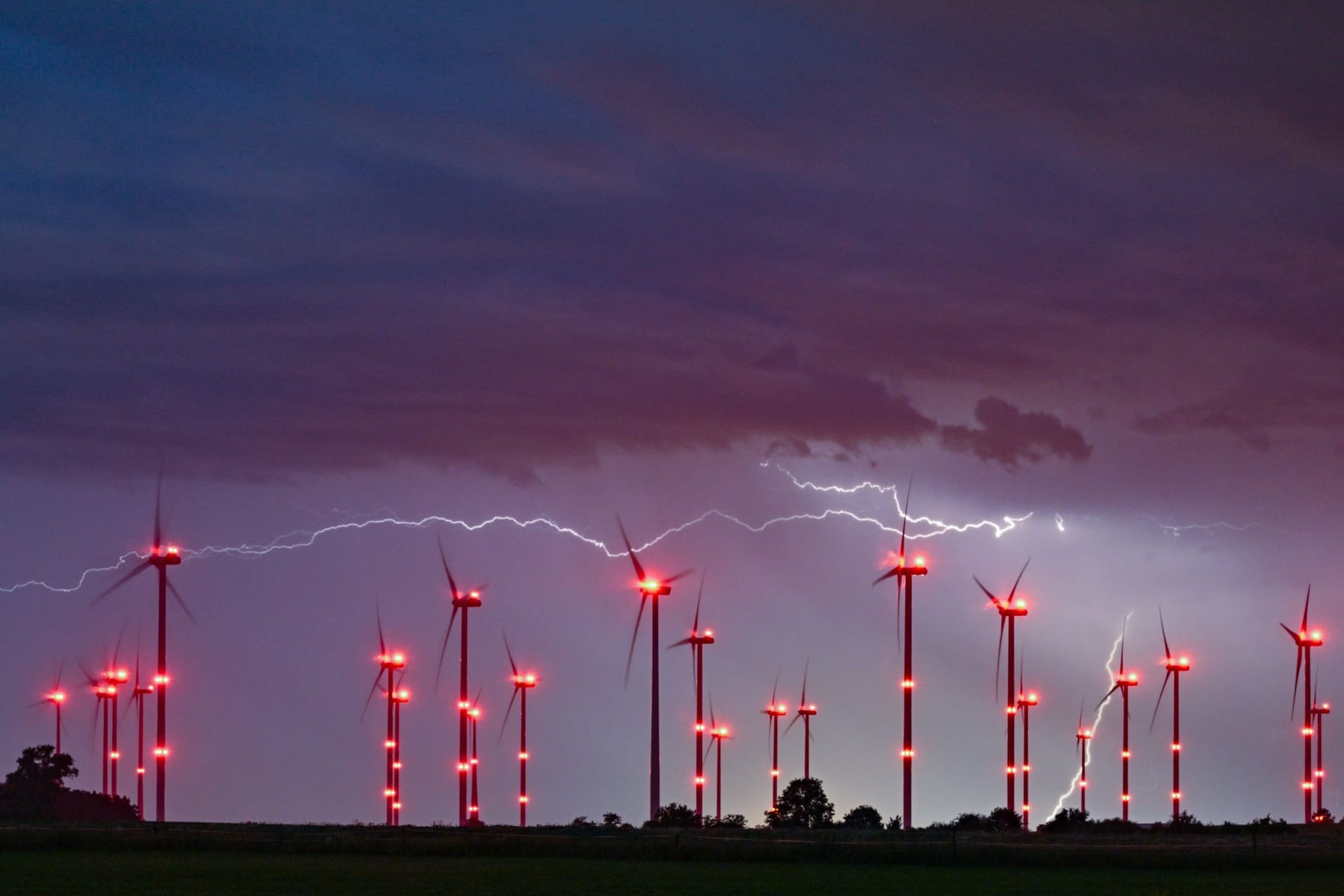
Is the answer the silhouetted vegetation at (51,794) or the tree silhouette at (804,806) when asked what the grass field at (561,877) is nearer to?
the tree silhouette at (804,806)

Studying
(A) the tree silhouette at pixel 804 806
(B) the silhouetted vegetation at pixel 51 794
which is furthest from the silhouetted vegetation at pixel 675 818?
(B) the silhouetted vegetation at pixel 51 794

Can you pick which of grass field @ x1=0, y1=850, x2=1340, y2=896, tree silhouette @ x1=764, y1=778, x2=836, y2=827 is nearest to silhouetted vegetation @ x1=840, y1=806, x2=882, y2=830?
A: tree silhouette @ x1=764, y1=778, x2=836, y2=827

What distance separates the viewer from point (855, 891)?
54250mm

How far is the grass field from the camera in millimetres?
53438

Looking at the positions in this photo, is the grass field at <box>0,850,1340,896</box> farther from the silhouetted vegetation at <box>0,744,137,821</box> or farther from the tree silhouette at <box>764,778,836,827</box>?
the silhouetted vegetation at <box>0,744,137,821</box>

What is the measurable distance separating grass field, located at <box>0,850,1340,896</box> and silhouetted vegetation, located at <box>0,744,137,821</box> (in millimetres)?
72507

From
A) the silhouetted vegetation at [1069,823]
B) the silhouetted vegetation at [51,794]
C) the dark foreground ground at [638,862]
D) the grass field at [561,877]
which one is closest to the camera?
the grass field at [561,877]

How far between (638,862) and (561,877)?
35.3ft

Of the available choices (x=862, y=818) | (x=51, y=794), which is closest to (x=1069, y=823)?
(x=862, y=818)

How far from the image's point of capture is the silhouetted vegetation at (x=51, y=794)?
455ft

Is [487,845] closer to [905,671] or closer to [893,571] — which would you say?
[905,671]

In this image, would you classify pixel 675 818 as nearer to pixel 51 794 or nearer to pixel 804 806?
pixel 804 806

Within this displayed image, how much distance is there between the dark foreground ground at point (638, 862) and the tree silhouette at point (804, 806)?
34.5 meters

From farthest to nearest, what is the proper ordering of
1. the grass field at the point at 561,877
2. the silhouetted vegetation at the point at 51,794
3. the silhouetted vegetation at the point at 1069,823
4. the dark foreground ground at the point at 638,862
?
1. the silhouetted vegetation at the point at 51,794
2. the silhouetted vegetation at the point at 1069,823
3. the dark foreground ground at the point at 638,862
4. the grass field at the point at 561,877
